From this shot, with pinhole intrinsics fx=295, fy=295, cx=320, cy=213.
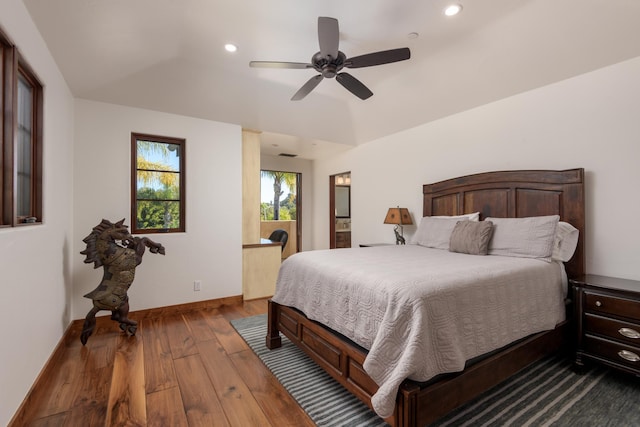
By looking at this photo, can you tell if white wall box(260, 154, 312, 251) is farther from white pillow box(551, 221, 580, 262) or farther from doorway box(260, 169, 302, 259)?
white pillow box(551, 221, 580, 262)

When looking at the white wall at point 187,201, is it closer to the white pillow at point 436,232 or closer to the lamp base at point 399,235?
the lamp base at point 399,235

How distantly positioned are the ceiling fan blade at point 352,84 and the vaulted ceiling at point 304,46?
0.40 meters

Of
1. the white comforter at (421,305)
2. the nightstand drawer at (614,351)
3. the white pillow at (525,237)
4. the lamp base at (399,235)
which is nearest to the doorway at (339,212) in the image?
the lamp base at (399,235)

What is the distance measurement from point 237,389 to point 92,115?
3.12 metres

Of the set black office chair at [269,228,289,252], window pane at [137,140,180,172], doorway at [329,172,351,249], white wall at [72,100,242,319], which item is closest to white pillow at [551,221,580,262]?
white wall at [72,100,242,319]

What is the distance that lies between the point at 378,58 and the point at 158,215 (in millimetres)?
2982

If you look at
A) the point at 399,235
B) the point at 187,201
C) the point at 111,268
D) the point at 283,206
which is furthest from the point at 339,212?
the point at 111,268

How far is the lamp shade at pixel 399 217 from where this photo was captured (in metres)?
4.07

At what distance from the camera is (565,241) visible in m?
2.58

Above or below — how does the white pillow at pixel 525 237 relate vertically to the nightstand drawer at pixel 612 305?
above

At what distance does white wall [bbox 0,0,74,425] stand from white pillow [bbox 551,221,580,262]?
3.78 meters

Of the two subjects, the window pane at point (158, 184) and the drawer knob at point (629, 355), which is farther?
the window pane at point (158, 184)

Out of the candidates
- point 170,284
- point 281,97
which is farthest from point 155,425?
point 281,97

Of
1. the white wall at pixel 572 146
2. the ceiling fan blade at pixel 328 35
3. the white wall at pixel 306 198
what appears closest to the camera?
the ceiling fan blade at pixel 328 35
